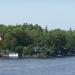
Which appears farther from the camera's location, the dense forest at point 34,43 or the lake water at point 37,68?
the dense forest at point 34,43

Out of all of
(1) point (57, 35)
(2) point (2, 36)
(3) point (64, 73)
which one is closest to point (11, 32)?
(2) point (2, 36)

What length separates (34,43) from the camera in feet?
297

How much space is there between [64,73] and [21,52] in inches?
1408

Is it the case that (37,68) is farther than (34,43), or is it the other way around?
(34,43)

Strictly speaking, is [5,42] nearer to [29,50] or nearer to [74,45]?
[29,50]

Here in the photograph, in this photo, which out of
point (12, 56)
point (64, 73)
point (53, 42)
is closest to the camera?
point (64, 73)

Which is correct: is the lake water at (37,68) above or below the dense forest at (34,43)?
below

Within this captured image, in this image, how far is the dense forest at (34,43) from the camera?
8638cm

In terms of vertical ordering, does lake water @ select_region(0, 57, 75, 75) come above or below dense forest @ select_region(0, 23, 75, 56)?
below

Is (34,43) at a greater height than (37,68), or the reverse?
(34,43)

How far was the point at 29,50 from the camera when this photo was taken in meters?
84.4

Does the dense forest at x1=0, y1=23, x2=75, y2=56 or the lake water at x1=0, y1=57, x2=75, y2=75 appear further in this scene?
the dense forest at x1=0, y1=23, x2=75, y2=56

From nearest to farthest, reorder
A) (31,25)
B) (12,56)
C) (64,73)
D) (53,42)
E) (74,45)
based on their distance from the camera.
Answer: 1. (64,73)
2. (12,56)
3. (53,42)
4. (74,45)
5. (31,25)

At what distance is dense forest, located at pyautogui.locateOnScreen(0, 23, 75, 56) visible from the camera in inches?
3401
